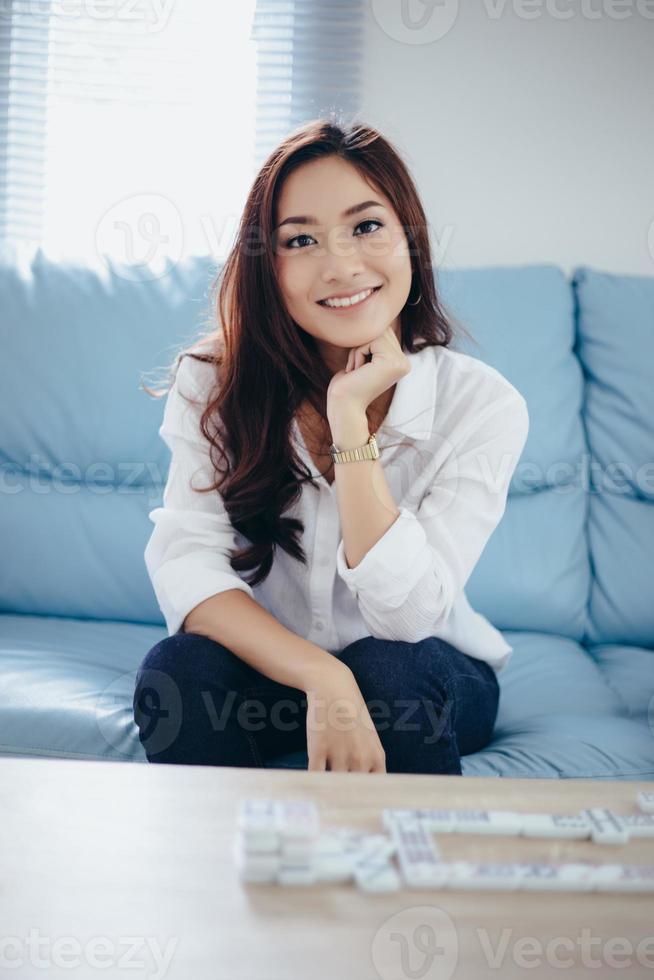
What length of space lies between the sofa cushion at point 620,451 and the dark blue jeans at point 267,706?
55cm

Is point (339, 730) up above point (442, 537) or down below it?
below

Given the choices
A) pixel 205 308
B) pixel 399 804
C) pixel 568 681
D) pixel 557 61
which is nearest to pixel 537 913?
pixel 399 804

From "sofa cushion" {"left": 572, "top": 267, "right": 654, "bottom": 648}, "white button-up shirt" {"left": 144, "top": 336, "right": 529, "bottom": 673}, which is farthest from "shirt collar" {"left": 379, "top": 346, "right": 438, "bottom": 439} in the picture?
"sofa cushion" {"left": 572, "top": 267, "right": 654, "bottom": 648}

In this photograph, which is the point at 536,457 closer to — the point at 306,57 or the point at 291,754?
the point at 291,754

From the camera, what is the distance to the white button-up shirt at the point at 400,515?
1171mm

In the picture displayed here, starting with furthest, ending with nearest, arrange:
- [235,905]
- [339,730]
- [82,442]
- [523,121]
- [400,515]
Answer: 1. [523,121]
2. [82,442]
3. [400,515]
4. [339,730]
5. [235,905]

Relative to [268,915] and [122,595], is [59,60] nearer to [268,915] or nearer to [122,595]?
[122,595]

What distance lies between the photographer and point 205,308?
1.69 meters

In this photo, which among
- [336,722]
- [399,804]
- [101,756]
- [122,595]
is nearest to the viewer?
[399,804]

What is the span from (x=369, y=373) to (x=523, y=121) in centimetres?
113

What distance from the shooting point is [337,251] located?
1.24m

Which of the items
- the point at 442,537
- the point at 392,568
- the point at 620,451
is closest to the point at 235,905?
the point at 392,568

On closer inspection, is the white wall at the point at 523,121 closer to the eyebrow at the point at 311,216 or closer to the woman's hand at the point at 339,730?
the eyebrow at the point at 311,216

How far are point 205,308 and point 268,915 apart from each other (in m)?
1.23
